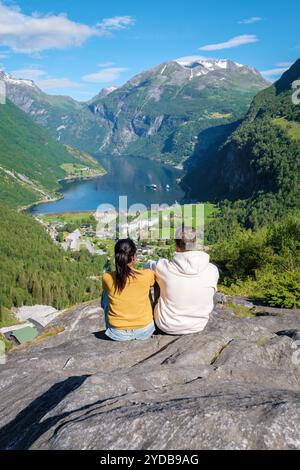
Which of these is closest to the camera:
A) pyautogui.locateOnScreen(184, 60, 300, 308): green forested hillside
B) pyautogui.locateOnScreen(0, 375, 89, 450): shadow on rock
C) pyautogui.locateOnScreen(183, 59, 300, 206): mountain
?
pyautogui.locateOnScreen(0, 375, 89, 450): shadow on rock

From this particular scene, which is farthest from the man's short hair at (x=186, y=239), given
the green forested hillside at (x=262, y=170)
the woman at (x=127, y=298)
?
the green forested hillside at (x=262, y=170)

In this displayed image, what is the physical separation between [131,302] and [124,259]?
0.87m

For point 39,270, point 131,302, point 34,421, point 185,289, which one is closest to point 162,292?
point 185,289

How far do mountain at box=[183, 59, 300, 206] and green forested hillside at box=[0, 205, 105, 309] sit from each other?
57.7 m

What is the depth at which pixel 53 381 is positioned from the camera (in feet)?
19.0

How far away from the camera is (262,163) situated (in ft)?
452

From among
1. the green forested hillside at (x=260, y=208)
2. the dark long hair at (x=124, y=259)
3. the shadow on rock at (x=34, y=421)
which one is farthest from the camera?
the green forested hillside at (x=260, y=208)

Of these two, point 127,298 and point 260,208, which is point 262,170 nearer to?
point 260,208

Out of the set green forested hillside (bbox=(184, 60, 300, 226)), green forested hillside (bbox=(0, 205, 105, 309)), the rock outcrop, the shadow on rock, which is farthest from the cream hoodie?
green forested hillside (bbox=(184, 60, 300, 226))

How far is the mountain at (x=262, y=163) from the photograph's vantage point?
123 metres

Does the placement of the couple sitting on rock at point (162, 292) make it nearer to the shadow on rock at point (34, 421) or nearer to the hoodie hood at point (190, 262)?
the hoodie hood at point (190, 262)

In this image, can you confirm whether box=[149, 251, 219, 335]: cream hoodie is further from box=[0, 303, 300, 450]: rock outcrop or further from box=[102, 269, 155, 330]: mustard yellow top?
box=[0, 303, 300, 450]: rock outcrop

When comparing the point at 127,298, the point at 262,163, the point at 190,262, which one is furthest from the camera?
the point at 262,163

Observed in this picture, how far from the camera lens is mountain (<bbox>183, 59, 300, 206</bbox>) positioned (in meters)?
123
